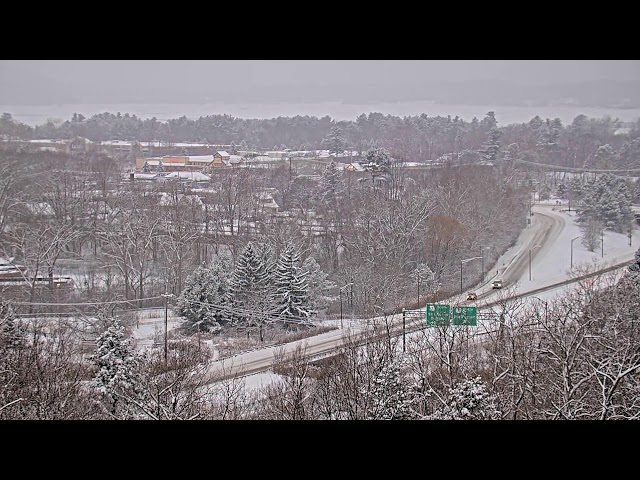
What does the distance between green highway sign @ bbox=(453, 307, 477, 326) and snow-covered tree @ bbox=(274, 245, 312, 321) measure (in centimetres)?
266

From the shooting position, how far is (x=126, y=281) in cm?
1155

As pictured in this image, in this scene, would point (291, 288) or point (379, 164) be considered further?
point (379, 164)

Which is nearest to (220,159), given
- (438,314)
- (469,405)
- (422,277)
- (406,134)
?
(406,134)

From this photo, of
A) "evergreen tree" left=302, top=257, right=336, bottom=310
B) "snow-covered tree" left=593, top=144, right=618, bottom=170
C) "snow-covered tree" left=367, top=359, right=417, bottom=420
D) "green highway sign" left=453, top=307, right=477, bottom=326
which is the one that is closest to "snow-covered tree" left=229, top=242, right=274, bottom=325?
"evergreen tree" left=302, top=257, right=336, bottom=310

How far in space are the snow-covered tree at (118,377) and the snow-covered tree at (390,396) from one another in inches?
66.2

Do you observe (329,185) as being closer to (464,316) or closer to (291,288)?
(291,288)

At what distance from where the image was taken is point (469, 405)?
3.85 meters

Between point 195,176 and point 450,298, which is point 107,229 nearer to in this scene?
point 195,176

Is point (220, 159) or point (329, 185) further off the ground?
point (220, 159)

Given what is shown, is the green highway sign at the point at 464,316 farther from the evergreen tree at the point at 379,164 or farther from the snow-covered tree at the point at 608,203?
the evergreen tree at the point at 379,164

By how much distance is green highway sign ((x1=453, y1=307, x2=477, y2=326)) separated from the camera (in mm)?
8141

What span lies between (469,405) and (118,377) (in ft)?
10.3

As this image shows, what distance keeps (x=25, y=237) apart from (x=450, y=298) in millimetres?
7107
